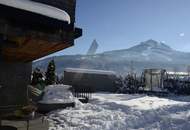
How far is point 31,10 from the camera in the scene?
3.47m

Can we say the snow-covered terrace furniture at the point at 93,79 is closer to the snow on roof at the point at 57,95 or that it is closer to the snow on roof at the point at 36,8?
the snow on roof at the point at 57,95

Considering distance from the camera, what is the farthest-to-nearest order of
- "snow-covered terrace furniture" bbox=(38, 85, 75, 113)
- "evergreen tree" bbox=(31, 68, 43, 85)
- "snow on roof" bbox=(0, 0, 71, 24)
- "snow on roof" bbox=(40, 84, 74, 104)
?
"evergreen tree" bbox=(31, 68, 43, 85) < "snow on roof" bbox=(40, 84, 74, 104) < "snow-covered terrace furniture" bbox=(38, 85, 75, 113) < "snow on roof" bbox=(0, 0, 71, 24)

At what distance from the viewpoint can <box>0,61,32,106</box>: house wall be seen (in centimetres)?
1064

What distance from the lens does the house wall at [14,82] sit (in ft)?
34.9

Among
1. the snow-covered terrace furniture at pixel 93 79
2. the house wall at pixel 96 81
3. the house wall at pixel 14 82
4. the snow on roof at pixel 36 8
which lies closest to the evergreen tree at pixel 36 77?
→ the snow-covered terrace furniture at pixel 93 79

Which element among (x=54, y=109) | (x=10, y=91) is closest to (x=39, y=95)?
(x=54, y=109)

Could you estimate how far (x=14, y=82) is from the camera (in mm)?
11023

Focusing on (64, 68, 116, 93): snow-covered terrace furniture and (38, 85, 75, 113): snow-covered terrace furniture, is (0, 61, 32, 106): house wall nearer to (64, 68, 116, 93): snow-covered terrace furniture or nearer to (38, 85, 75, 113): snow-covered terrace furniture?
(38, 85, 75, 113): snow-covered terrace furniture

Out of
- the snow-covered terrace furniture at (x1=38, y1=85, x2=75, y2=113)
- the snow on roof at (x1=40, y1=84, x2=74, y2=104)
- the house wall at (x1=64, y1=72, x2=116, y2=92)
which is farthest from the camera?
the house wall at (x1=64, y1=72, x2=116, y2=92)

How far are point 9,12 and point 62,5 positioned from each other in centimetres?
330

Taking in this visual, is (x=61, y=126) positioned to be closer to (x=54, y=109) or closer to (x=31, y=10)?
(x=54, y=109)

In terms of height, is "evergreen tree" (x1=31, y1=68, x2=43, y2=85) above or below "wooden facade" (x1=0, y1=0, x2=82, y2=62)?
below

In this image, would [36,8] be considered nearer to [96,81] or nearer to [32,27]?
[32,27]

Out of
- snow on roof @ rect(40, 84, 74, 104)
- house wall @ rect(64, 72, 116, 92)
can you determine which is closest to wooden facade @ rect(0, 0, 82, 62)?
snow on roof @ rect(40, 84, 74, 104)
